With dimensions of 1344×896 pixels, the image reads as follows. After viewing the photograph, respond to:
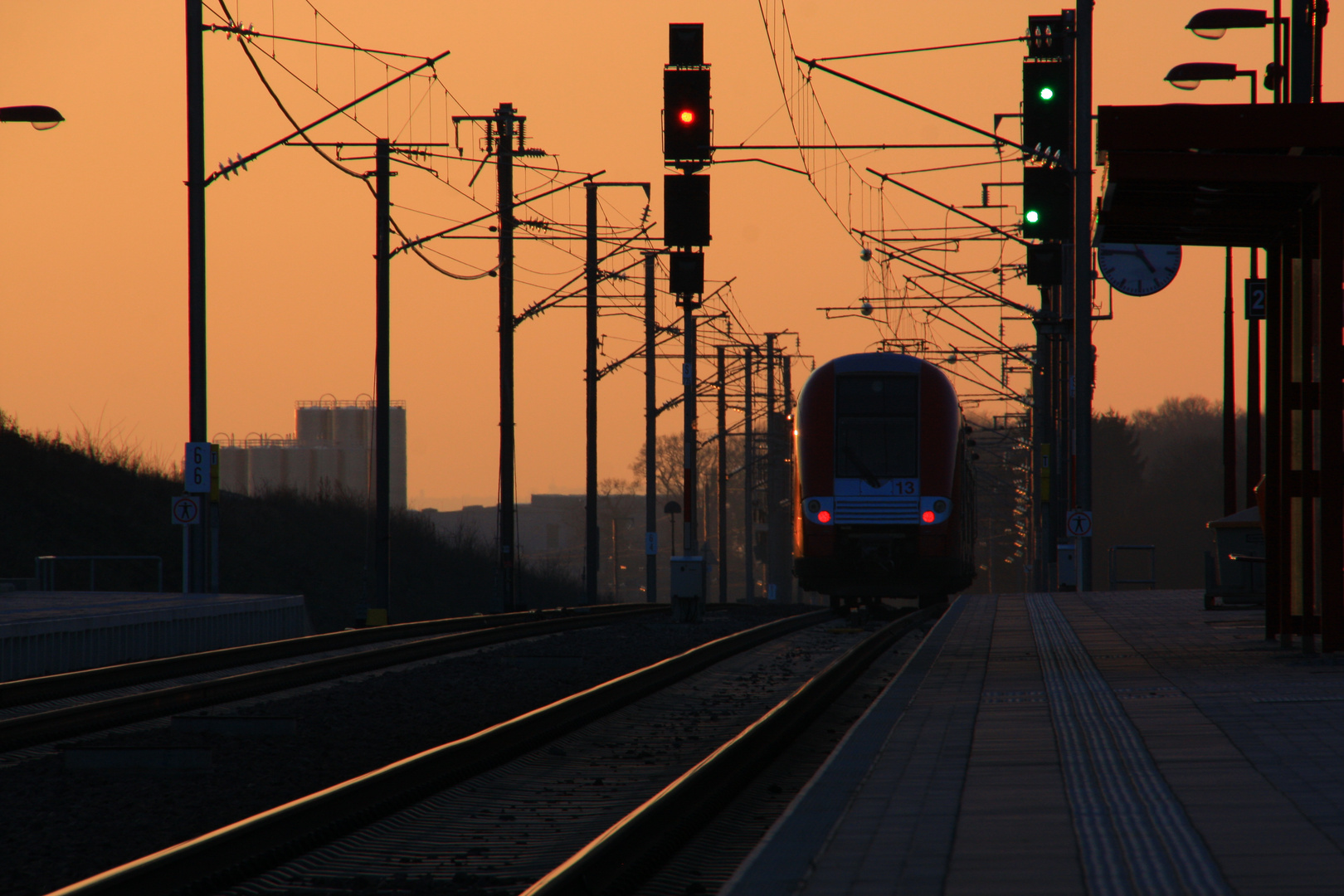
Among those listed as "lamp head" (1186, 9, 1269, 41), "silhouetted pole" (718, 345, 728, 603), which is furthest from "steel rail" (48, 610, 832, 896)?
"silhouetted pole" (718, 345, 728, 603)

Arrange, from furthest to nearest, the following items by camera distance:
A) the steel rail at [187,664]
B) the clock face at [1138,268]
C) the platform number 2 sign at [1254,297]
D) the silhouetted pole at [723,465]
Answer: the silhouetted pole at [723,465] → the clock face at [1138,268] → the platform number 2 sign at [1254,297] → the steel rail at [187,664]

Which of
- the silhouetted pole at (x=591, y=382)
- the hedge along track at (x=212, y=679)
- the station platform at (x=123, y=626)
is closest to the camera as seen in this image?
the hedge along track at (x=212, y=679)

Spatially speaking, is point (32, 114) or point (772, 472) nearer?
point (32, 114)

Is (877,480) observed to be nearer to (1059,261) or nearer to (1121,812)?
(1059,261)

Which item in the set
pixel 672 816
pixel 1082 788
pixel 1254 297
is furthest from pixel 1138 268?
pixel 672 816

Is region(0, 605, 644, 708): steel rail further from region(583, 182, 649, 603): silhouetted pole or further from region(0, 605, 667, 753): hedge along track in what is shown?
region(583, 182, 649, 603): silhouetted pole

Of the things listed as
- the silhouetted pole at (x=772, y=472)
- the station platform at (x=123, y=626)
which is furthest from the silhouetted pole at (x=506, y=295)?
the silhouetted pole at (x=772, y=472)

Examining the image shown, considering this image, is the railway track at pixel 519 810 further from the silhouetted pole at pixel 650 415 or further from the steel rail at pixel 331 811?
the silhouetted pole at pixel 650 415

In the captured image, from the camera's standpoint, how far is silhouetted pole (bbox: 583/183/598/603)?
37906 mm

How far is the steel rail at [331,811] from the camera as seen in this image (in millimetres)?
5398

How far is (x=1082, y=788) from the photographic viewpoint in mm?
6688

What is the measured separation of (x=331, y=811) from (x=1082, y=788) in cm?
342

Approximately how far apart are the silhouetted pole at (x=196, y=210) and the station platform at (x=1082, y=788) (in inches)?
519

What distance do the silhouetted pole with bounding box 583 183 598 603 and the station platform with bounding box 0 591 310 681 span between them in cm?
1664
